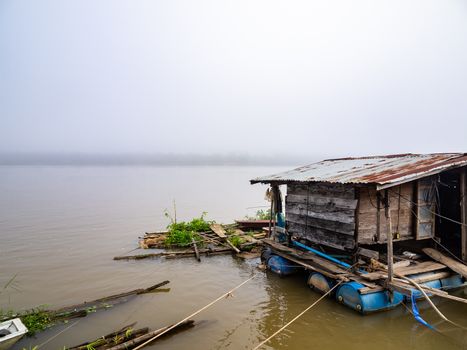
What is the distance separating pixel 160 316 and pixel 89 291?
352 centimetres

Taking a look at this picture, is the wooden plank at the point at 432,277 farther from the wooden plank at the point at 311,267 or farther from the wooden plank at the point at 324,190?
the wooden plank at the point at 324,190

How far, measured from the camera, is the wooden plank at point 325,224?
356 inches

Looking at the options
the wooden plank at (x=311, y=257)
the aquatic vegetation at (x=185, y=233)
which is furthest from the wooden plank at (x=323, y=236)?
the aquatic vegetation at (x=185, y=233)

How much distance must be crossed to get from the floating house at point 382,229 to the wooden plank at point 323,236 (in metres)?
0.03

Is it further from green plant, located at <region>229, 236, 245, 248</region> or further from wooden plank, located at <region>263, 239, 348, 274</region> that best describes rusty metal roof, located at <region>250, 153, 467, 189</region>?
green plant, located at <region>229, 236, 245, 248</region>

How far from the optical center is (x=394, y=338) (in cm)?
691

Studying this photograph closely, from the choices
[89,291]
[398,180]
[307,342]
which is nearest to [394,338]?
[307,342]

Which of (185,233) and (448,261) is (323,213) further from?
(185,233)

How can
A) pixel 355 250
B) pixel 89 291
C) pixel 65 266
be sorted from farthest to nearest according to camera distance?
pixel 65 266 < pixel 89 291 < pixel 355 250

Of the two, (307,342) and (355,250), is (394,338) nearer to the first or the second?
(307,342)

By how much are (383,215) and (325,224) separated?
1.79 m

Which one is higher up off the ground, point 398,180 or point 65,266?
point 398,180

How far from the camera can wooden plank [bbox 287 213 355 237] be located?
29.7 feet

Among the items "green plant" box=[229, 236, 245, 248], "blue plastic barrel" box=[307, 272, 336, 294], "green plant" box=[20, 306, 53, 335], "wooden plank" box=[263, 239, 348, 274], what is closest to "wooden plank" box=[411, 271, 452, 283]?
"wooden plank" box=[263, 239, 348, 274]
